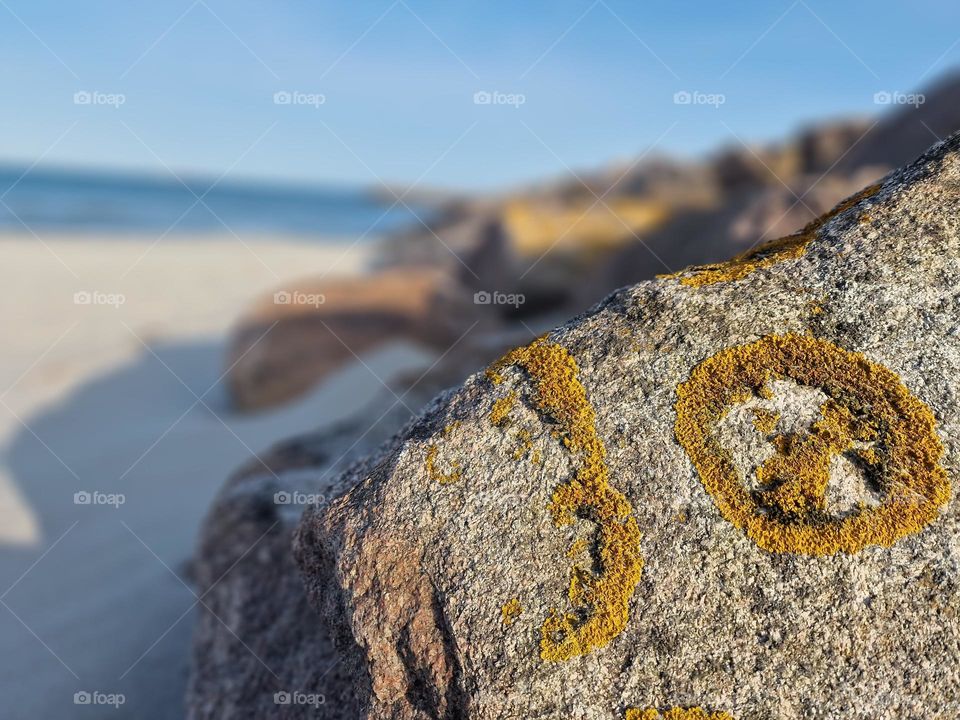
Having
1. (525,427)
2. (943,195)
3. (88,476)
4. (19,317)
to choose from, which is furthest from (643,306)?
(19,317)

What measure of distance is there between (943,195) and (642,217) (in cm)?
1170

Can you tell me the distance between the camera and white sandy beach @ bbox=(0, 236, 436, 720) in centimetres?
429

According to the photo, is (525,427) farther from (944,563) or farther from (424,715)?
(944,563)

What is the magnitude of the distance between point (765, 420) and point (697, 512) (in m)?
0.37

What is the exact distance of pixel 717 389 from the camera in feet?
7.48

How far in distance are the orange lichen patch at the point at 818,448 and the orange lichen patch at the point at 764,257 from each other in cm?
32

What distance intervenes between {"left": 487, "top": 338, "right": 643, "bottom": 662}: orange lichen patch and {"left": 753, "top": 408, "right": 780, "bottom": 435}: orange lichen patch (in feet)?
1.56

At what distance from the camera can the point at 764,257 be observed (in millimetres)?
2641

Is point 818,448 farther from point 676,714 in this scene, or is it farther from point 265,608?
point 265,608

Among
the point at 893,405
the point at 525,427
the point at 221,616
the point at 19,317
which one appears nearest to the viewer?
the point at 893,405

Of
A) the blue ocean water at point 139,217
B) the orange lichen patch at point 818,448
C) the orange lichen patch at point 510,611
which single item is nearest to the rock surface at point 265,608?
the orange lichen patch at point 510,611

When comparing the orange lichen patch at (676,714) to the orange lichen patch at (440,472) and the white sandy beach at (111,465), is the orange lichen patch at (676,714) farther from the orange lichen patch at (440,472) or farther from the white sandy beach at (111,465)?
the white sandy beach at (111,465)

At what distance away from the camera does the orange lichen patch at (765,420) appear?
2.22m

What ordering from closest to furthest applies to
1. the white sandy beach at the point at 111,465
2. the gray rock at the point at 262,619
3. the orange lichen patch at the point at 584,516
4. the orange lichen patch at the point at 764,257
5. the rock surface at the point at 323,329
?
the orange lichen patch at the point at 584,516 < the orange lichen patch at the point at 764,257 < the gray rock at the point at 262,619 < the white sandy beach at the point at 111,465 < the rock surface at the point at 323,329
